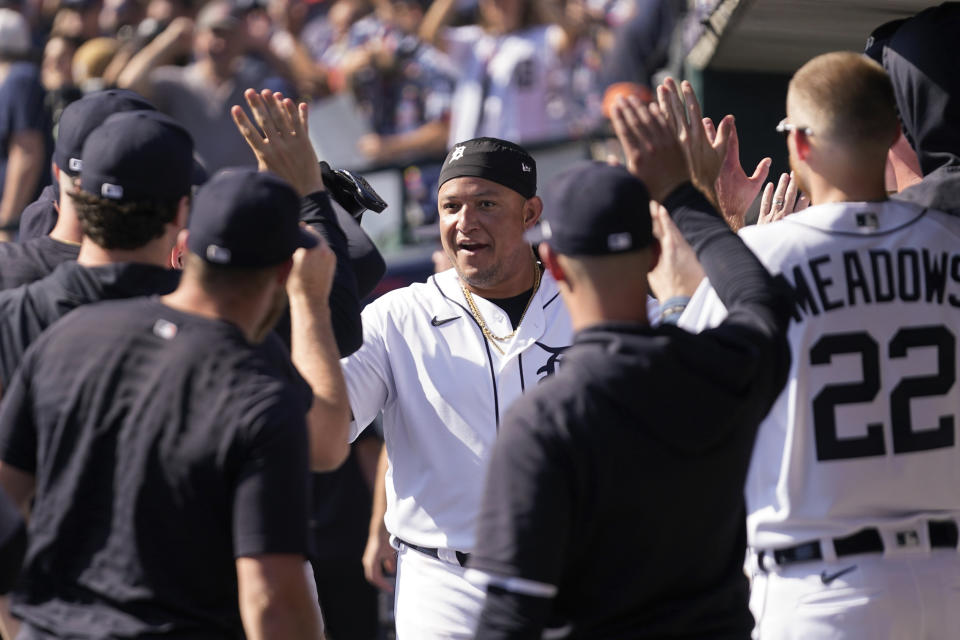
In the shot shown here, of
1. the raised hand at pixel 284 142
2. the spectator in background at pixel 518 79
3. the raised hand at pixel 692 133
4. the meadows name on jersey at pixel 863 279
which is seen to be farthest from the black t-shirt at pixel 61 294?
the spectator in background at pixel 518 79

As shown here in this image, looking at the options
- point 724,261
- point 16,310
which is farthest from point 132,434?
point 724,261

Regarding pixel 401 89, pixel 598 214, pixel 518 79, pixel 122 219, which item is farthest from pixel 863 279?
pixel 401 89

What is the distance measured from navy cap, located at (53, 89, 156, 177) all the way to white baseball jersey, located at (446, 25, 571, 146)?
546cm

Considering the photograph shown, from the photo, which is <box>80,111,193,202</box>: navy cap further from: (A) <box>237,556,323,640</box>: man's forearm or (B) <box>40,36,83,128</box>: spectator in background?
(B) <box>40,36,83,128</box>: spectator in background

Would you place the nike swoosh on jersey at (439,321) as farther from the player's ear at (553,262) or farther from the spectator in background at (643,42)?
the spectator in background at (643,42)

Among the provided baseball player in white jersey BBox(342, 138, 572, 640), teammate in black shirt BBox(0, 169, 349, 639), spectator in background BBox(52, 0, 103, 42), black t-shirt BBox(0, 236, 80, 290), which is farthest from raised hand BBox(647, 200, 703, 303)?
spectator in background BBox(52, 0, 103, 42)

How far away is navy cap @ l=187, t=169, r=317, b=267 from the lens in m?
2.66

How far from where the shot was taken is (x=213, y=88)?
8.73m

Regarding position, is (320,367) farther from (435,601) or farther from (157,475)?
(435,601)

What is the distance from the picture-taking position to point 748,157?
604cm

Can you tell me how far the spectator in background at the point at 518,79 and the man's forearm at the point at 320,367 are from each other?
5.84 m

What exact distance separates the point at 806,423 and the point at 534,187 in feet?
6.25

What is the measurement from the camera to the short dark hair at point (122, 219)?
9.72 ft

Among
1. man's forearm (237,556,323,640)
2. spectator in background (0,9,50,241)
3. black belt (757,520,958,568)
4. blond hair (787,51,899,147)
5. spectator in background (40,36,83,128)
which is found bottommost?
black belt (757,520,958,568)
